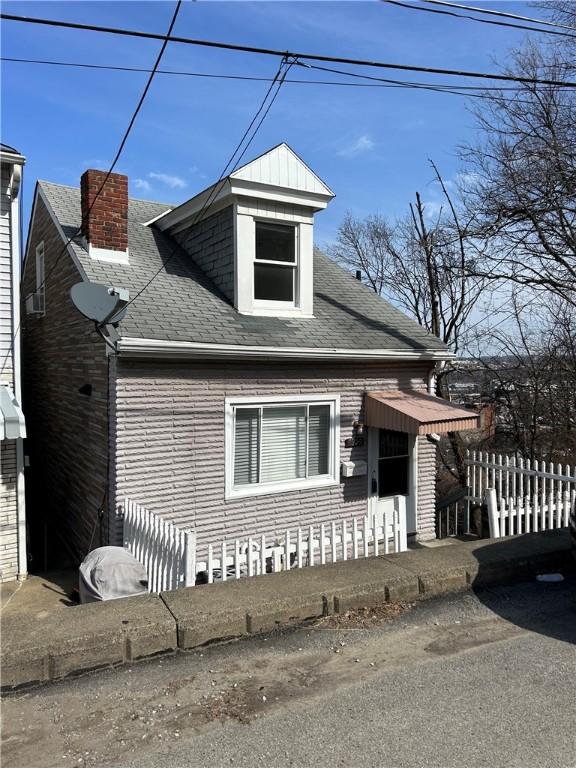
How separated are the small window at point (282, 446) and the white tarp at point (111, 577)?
2115 mm

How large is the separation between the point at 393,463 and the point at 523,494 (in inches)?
88.8

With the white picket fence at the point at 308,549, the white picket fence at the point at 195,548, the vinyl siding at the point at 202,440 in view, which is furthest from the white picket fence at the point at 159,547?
the vinyl siding at the point at 202,440

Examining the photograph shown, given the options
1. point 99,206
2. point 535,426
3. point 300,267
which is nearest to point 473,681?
point 300,267

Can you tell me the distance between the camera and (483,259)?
12648mm

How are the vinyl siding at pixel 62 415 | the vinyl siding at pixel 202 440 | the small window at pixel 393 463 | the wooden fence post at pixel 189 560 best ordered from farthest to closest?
the small window at pixel 393 463, the vinyl siding at pixel 62 415, the vinyl siding at pixel 202 440, the wooden fence post at pixel 189 560

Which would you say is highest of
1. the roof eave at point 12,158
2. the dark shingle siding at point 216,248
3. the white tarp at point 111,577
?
the roof eave at point 12,158

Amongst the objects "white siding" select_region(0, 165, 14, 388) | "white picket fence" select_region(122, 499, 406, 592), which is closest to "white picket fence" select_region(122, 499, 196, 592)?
"white picket fence" select_region(122, 499, 406, 592)

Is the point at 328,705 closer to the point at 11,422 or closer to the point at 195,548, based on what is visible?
the point at 195,548

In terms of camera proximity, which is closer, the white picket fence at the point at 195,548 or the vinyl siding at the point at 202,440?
the white picket fence at the point at 195,548

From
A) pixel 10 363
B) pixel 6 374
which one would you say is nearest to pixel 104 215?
pixel 10 363

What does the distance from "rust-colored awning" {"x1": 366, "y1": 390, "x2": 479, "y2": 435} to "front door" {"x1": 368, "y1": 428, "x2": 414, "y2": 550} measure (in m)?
0.46

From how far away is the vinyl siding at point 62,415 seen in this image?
769 centimetres

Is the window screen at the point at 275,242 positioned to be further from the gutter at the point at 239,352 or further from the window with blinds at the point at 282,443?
the window with blinds at the point at 282,443

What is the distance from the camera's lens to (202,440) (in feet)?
24.3
